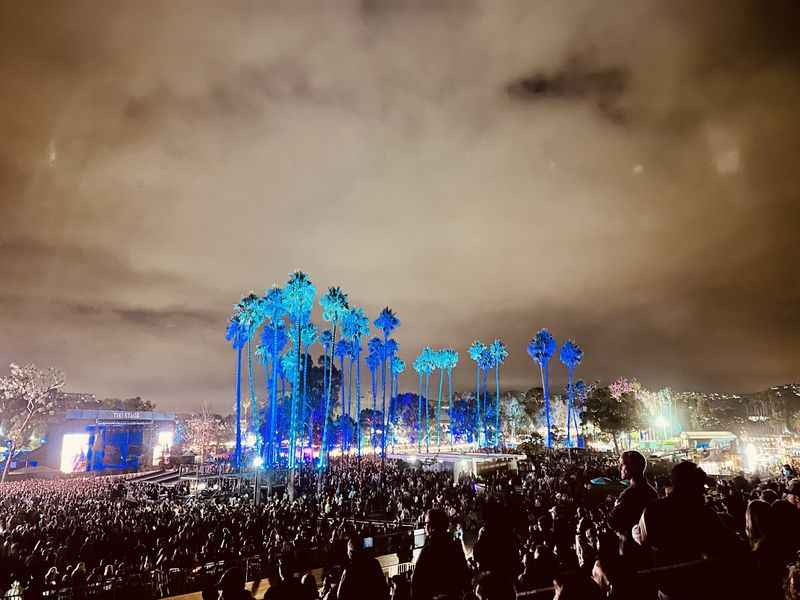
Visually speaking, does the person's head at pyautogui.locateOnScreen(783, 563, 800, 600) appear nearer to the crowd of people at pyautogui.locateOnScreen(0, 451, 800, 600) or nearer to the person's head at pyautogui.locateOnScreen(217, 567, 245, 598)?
the crowd of people at pyautogui.locateOnScreen(0, 451, 800, 600)

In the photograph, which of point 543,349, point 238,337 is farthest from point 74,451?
A: point 543,349

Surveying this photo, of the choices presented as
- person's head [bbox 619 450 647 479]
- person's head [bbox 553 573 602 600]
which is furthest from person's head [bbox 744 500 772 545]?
person's head [bbox 553 573 602 600]

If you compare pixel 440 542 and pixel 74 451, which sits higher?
pixel 440 542

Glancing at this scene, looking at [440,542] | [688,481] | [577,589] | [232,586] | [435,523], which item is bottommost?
[232,586]

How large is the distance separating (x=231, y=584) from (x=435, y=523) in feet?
6.00

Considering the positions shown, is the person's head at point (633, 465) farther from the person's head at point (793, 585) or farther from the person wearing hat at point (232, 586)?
the person wearing hat at point (232, 586)

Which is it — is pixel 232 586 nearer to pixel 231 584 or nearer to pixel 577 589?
pixel 231 584

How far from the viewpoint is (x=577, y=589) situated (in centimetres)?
337

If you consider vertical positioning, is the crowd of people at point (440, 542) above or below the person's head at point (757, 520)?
below

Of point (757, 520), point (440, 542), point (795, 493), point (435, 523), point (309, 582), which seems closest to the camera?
point (440, 542)

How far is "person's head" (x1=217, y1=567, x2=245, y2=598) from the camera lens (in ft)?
12.7

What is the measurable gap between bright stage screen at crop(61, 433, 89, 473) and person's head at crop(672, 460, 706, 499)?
256ft

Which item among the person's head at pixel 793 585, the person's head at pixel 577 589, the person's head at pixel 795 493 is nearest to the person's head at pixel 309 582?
the person's head at pixel 577 589

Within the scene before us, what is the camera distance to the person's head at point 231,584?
388cm
